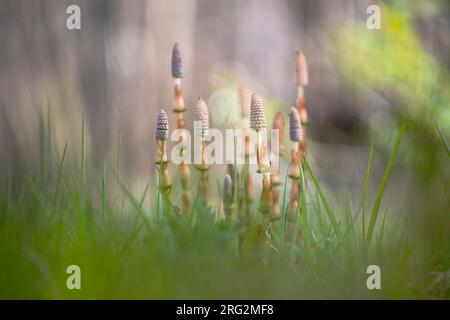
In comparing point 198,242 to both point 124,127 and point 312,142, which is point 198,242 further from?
point 312,142

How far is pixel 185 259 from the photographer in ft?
2.20

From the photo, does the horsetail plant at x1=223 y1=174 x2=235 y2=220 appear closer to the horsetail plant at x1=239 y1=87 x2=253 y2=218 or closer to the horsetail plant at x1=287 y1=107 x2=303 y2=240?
the horsetail plant at x1=239 y1=87 x2=253 y2=218

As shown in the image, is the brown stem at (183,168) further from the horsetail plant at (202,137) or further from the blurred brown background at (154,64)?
the blurred brown background at (154,64)

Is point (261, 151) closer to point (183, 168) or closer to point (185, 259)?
point (183, 168)

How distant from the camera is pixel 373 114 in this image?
1.56 metres

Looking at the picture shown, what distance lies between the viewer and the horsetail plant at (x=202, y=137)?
842 millimetres

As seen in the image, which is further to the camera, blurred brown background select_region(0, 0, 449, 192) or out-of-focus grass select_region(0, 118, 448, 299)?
blurred brown background select_region(0, 0, 449, 192)

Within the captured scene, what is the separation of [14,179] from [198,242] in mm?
430

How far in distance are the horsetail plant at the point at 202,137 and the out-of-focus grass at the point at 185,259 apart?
9 centimetres

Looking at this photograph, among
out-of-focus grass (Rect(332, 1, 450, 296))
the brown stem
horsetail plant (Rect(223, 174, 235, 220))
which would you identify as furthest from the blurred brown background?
horsetail plant (Rect(223, 174, 235, 220))

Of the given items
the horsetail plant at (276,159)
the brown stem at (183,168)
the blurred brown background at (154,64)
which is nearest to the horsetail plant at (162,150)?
the brown stem at (183,168)

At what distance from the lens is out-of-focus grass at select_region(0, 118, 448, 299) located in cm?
66

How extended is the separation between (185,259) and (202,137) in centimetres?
26

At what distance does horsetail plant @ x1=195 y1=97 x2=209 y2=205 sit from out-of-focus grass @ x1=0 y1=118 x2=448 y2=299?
0.09 metres
